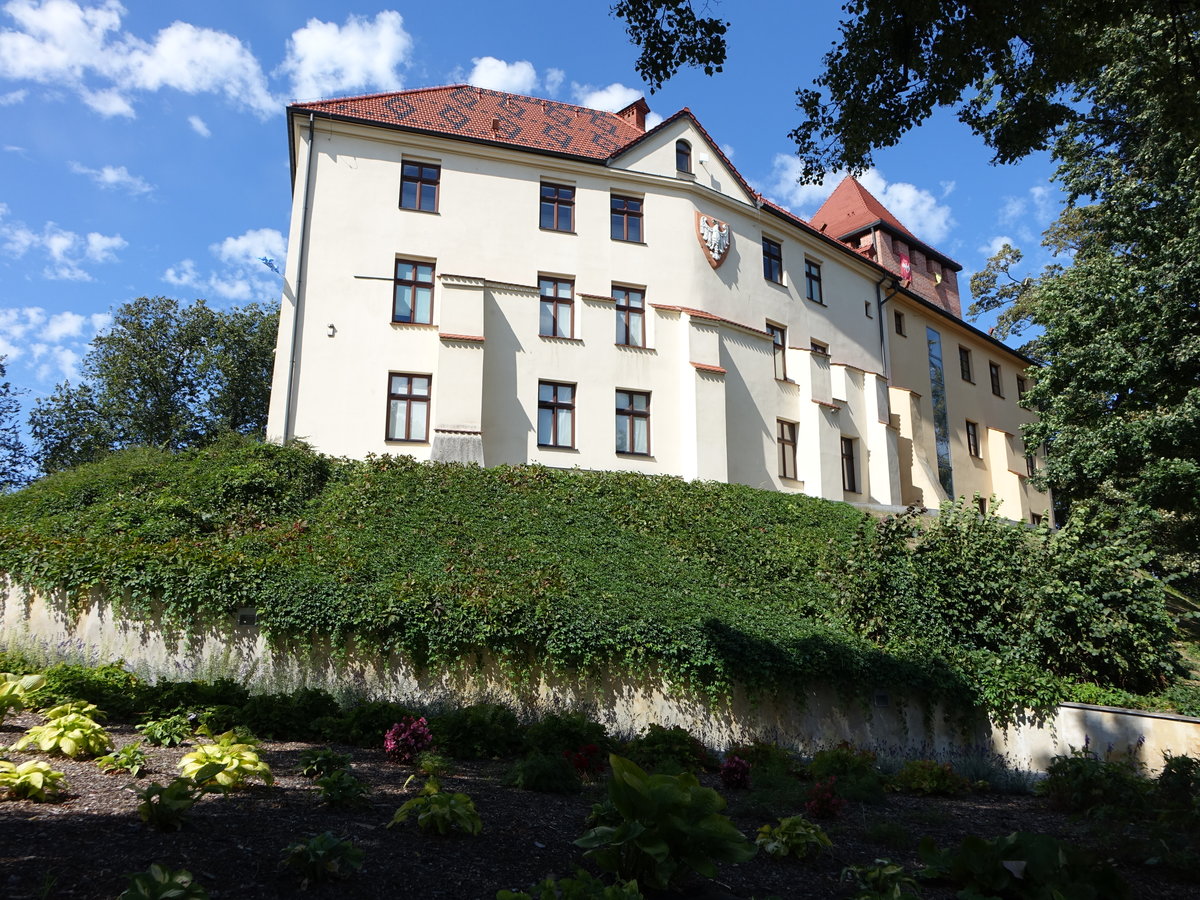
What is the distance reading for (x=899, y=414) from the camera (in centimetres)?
3306

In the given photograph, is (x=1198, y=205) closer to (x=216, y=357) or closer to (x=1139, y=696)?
(x=1139, y=696)

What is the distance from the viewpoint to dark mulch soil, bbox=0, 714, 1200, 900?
4723 millimetres

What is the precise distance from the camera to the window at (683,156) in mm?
28497

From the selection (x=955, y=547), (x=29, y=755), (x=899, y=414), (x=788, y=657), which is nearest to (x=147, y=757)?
(x=29, y=755)

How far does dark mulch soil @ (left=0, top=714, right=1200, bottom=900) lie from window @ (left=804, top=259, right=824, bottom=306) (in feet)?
82.7

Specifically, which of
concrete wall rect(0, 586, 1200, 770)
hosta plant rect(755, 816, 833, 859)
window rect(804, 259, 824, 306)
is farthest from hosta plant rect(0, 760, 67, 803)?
window rect(804, 259, 824, 306)

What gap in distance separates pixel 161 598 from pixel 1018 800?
11654 millimetres

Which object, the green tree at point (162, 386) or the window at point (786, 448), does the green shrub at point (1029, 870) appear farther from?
the green tree at point (162, 386)

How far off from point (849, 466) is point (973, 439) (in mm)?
10528

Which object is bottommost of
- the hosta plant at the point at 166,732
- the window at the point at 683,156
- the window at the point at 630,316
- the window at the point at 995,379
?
the hosta plant at the point at 166,732

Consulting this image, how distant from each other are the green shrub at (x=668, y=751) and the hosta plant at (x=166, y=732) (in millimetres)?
4504

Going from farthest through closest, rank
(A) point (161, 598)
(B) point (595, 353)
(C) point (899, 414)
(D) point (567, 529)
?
(C) point (899, 414), (B) point (595, 353), (D) point (567, 529), (A) point (161, 598)

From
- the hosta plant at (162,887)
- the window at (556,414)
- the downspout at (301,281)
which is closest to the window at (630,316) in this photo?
the window at (556,414)

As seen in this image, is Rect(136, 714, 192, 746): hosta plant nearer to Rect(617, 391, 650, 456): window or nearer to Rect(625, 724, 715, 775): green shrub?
Rect(625, 724, 715, 775): green shrub
